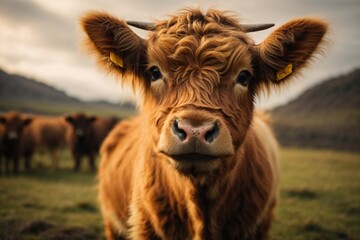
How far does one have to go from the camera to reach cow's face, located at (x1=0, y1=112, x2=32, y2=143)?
44.6ft

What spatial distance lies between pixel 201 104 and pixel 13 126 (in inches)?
538

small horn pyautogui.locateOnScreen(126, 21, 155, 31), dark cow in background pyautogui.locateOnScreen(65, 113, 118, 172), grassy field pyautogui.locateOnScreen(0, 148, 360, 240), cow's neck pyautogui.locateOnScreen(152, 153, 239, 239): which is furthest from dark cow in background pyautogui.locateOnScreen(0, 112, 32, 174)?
cow's neck pyautogui.locateOnScreen(152, 153, 239, 239)

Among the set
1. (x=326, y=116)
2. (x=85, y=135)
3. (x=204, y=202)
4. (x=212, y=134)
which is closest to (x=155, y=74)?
(x=212, y=134)

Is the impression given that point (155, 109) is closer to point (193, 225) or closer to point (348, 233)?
point (193, 225)

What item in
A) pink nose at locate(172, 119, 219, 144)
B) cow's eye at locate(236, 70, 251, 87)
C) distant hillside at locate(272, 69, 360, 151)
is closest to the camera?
pink nose at locate(172, 119, 219, 144)

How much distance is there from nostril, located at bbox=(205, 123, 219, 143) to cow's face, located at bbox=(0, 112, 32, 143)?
13.4 meters

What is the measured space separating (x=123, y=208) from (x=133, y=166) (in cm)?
71

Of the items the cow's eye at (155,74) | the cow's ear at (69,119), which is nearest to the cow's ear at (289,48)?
the cow's eye at (155,74)

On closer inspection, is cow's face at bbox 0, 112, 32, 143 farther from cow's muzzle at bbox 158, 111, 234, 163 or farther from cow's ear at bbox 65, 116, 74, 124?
cow's muzzle at bbox 158, 111, 234, 163

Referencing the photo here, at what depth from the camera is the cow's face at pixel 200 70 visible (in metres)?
2.36

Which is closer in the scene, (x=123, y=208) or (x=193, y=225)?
(x=193, y=225)

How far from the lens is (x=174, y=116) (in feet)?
7.82

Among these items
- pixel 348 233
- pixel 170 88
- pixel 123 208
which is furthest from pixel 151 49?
pixel 348 233

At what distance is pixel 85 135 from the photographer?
53.6ft
